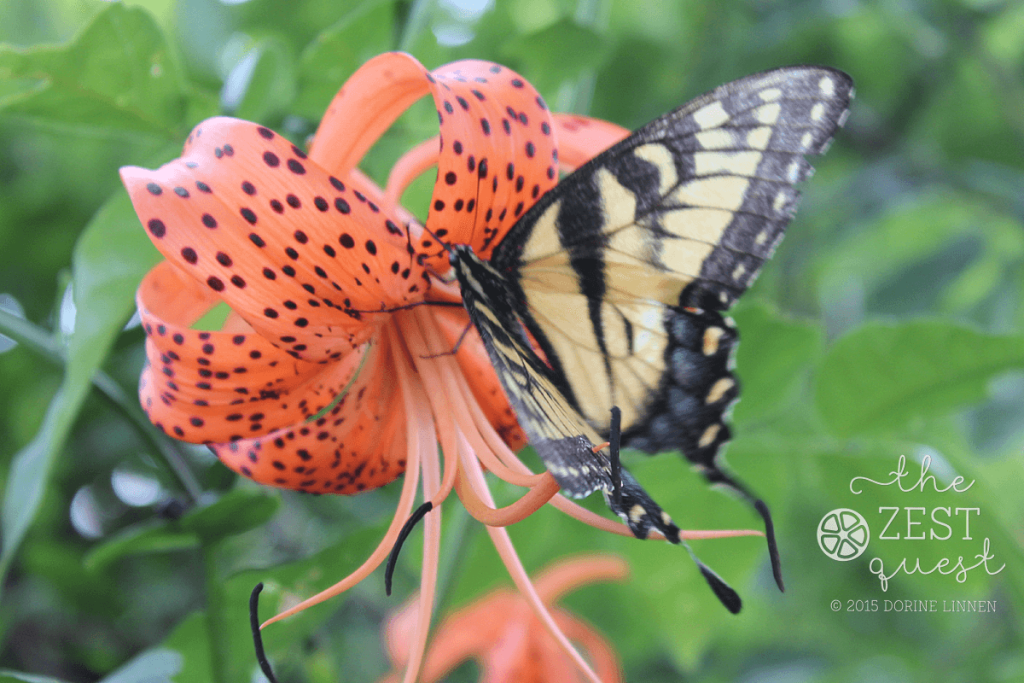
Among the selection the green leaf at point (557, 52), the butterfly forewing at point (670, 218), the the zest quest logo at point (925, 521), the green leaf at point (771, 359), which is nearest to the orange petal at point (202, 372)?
the butterfly forewing at point (670, 218)

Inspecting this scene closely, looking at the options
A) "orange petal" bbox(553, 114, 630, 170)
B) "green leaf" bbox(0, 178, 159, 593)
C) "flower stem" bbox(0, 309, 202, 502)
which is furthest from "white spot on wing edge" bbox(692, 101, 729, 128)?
"flower stem" bbox(0, 309, 202, 502)

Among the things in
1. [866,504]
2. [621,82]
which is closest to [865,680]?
[866,504]

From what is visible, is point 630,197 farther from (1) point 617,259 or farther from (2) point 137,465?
(2) point 137,465

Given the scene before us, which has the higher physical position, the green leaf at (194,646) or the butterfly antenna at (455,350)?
the butterfly antenna at (455,350)

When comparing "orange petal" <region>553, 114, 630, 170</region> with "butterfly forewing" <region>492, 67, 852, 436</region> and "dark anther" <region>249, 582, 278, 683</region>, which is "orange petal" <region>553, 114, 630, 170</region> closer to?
"butterfly forewing" <region>492, 67, 852, 436</region>

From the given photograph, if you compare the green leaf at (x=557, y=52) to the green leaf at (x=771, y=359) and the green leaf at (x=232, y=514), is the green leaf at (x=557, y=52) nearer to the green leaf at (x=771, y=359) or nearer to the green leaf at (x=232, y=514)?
the green leaf at (x=771, y=359)

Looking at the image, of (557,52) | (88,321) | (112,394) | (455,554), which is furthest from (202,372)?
(557,52)
